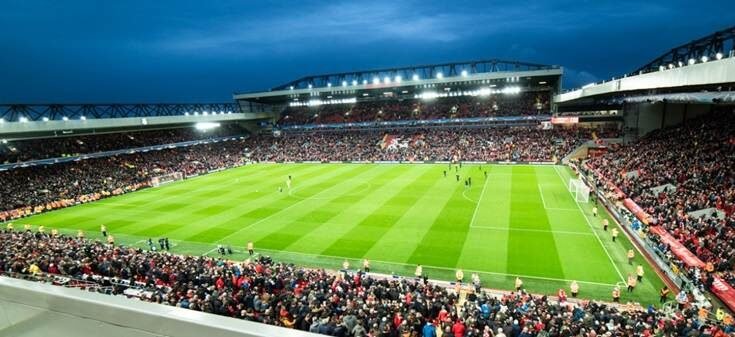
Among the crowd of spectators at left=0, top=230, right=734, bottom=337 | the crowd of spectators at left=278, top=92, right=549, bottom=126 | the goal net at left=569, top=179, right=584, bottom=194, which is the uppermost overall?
the crowd of spectators at left=278, top=92, right=549, bottom=126

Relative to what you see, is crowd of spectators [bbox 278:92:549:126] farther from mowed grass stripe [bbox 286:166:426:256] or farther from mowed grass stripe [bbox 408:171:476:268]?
mowed grass stripe [bbox 408:171:476:268]

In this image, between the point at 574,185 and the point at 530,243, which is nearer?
the point at 530,243

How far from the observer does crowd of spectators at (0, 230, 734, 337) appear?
463 inches

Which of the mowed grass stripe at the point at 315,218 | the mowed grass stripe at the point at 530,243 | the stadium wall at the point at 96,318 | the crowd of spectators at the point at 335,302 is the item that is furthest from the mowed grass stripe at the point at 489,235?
the stadium wall at the point at 96,318

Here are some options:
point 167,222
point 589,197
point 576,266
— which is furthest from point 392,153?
point 576,266

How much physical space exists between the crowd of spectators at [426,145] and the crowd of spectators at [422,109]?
3.41 metres

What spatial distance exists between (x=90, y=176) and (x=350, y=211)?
3432 centimetres

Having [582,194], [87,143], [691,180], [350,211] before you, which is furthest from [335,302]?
[87,143]

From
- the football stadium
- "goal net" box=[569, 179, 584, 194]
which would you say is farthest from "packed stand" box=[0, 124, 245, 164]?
"goal net" box=[569, 179, 584, 194]

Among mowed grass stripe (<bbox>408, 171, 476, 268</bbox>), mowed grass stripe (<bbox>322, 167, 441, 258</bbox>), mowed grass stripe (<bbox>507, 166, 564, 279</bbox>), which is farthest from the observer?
mowed grass stripe (<bbox>322, 167, 441, 258</bbox>)

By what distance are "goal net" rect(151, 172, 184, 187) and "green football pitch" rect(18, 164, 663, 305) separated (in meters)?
1.81

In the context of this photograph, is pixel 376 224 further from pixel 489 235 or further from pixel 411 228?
pixel 489 235

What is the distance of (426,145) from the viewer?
206ft

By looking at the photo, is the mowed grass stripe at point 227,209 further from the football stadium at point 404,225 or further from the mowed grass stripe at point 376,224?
the mowed grass stripe at point 376,224
